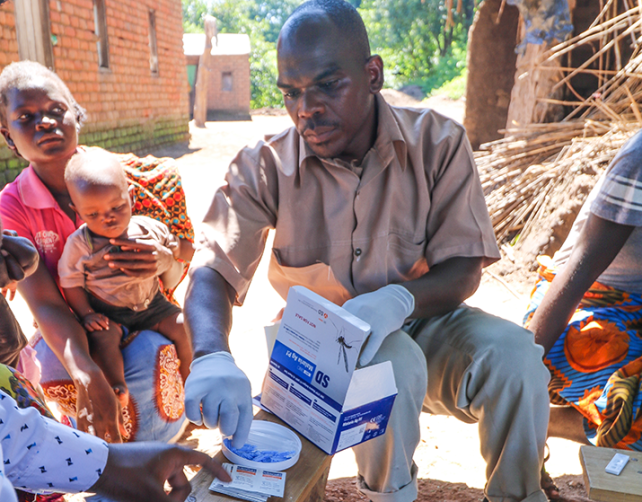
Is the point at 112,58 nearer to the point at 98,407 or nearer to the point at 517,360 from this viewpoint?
the point at 98,407

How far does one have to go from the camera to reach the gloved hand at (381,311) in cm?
148

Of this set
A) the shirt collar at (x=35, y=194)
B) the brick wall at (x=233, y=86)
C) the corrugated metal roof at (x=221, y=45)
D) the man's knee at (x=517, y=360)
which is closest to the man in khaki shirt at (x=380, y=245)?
the man's knee at (x=517, y=360)

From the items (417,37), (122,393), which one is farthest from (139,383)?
(417,37)

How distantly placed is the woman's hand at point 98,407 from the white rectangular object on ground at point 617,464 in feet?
4.62

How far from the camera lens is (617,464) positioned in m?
1.32

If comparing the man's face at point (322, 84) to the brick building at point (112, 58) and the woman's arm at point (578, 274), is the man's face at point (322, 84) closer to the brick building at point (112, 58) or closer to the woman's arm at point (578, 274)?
the woman's arm at point (578, 274)

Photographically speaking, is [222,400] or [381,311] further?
[381,311]

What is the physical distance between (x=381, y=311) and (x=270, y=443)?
45 cm

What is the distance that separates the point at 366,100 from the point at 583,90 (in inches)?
158

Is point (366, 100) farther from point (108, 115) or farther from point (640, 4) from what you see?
point (108, 115)

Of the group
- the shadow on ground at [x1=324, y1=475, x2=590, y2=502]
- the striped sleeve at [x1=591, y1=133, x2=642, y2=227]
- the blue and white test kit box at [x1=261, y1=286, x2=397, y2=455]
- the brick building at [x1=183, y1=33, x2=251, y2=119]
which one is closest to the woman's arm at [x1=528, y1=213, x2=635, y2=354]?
the striped sleeve at [x1=591, y1=133, x2=642, y2=227]

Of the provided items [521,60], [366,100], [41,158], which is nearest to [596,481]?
[366,100]

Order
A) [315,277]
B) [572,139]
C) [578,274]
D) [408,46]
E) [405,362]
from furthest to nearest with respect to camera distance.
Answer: [408,46]
[572,139]
[315,277]
[578,274]
[405,362]

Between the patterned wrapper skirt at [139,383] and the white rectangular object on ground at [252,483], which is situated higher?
the white rectangular object on ground at [252,483]
